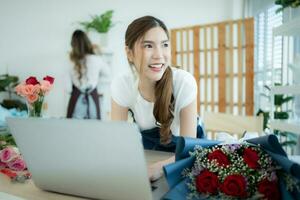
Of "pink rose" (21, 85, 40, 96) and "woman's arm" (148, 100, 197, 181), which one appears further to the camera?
"woman's arm" (148, 100, 197, 181)

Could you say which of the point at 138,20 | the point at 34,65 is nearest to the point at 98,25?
the point at 34,65

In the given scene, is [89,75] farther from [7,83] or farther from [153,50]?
[153,50]

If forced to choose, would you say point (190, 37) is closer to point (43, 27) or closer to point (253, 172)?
point (43, 27)

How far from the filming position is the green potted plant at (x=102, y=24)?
2.97 meters

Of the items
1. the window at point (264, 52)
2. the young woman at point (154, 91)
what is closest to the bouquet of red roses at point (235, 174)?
the young woman at point (154, 91)

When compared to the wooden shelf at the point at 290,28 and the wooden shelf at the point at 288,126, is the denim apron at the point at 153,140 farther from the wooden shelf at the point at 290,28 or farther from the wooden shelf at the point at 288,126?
the wooden shelf at the point at 290,28

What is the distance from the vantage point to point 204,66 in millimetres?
2758

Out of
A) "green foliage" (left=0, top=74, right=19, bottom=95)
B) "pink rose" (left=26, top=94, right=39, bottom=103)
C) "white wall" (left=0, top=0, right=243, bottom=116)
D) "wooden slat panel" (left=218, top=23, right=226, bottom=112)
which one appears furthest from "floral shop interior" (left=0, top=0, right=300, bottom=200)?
"green foliage" (left=0, top=74, right=19, bottom=95)

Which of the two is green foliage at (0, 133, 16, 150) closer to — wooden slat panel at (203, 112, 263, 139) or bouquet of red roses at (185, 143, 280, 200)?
bouquet of red roses at (185, 143, 280, 200)

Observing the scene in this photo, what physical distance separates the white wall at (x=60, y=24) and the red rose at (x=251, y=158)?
249 centimetres

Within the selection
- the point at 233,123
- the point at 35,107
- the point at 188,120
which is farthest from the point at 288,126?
the point at 35,107

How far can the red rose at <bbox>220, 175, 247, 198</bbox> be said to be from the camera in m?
0.42

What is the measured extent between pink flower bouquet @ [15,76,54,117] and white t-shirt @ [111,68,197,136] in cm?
31

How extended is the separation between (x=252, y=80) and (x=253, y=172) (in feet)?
7.20
